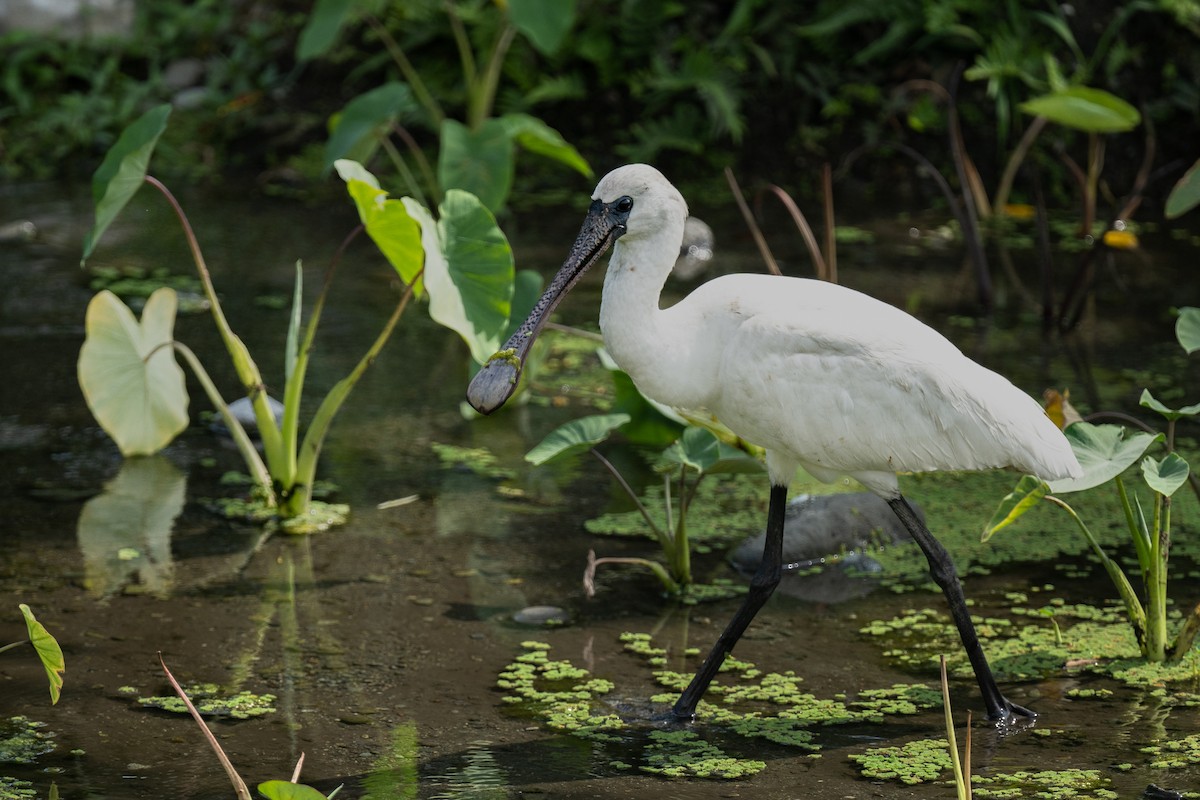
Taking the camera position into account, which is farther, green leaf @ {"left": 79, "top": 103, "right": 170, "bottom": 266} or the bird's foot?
green leaf @ {"left": 79, "top": 103, "right": 170, "bottom": 266}

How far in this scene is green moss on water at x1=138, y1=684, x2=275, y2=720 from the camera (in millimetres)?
4156

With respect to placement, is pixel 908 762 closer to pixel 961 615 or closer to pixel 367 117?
pixel 961 615

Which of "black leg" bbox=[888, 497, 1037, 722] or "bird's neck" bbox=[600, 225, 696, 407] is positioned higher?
"bird's neck" bbox=[600, 225, 696, 407]

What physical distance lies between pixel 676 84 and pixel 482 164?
3.61m

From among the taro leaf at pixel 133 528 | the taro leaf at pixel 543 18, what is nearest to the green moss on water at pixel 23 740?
the taro leaf at pixel 133 528

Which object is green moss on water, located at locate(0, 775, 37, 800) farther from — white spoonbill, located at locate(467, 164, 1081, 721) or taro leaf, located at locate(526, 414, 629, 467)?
taro leaf, located at locate(526, 414, 629, 467)

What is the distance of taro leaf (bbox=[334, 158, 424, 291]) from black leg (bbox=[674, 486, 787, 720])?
1483mm

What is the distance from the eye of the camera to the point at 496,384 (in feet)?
13.8

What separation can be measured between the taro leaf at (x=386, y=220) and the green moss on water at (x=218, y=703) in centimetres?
150

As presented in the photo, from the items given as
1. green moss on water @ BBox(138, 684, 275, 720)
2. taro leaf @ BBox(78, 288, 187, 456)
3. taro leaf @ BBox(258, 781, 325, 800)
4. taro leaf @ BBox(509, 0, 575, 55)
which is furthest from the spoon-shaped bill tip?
taro leaf @ BBox(509, 0, 575, 55)

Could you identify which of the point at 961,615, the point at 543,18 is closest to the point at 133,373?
the point at 961,615

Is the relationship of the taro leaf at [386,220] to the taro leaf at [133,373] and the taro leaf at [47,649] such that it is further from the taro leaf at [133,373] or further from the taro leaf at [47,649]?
the taro leaf at [47,649]

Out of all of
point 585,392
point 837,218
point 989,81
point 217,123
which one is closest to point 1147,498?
point 585,392

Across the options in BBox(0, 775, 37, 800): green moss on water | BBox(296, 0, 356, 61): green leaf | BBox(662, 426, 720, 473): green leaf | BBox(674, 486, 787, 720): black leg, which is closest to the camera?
BBox(0, 775, 37, 800): green moss on water
